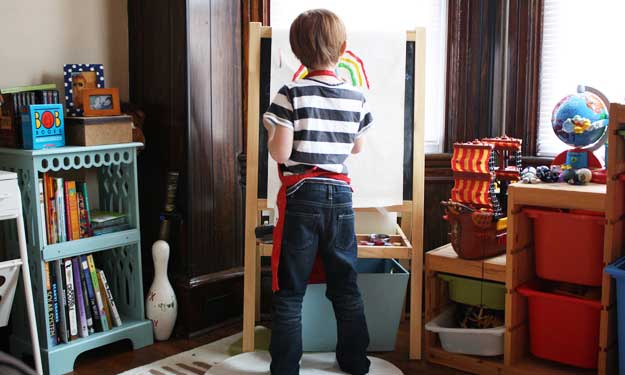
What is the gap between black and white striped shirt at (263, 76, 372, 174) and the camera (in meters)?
A: 2.16

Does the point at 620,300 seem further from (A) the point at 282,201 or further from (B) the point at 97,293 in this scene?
(B) the point at 97,293

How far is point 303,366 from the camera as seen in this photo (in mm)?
2498

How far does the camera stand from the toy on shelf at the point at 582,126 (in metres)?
2.37

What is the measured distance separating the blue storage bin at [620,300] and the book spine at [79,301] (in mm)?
1765

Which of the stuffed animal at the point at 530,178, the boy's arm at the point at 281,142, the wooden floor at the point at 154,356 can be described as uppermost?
the boy's arm at the point at 281,142

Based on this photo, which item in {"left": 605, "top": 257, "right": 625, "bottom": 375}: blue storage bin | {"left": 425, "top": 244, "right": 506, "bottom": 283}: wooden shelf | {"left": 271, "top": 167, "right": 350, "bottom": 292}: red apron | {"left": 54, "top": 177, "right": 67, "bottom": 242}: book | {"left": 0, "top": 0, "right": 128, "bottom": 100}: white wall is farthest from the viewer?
{"left": 0, "top": 0, "right": 128, "bottom": 100}: white wall

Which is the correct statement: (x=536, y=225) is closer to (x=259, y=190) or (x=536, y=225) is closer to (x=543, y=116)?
(x=543, y=116)

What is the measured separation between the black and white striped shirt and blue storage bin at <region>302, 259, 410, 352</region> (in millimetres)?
540

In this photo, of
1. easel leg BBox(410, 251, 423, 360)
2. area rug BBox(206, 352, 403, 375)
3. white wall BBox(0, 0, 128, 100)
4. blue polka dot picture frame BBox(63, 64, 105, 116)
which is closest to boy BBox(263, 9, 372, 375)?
area rug BBox(206, 352, 403, 375)

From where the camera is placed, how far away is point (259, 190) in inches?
103

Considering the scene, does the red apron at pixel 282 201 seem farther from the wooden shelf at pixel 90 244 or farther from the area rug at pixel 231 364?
the wooden shelf at pixel 90 244

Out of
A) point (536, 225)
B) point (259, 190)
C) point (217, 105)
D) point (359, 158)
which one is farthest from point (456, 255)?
point (217, 105)

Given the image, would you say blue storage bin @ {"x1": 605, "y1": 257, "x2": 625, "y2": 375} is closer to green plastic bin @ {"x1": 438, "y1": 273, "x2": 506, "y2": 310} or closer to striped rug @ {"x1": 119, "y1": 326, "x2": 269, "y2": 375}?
green plastic bin @ {"x1": 438, "y1": 273, "x2": 506, "y2": 310}

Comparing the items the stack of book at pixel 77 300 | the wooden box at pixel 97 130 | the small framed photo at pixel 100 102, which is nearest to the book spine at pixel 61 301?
the stack of book at pixel 77 300
